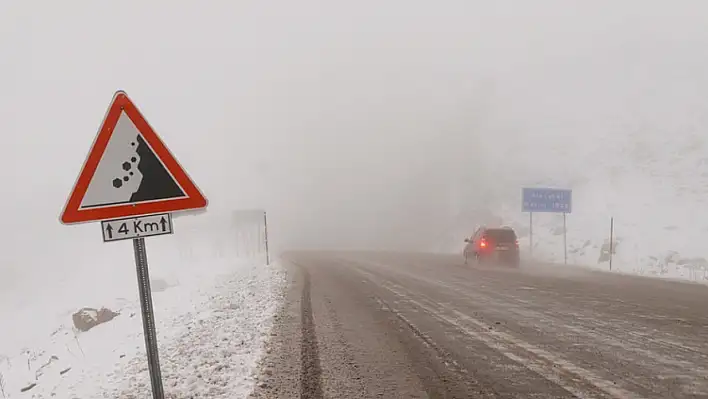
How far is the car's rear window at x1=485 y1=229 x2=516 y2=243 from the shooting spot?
68.2ft

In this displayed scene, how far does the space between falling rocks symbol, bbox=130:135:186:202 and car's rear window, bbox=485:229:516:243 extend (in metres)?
18.7

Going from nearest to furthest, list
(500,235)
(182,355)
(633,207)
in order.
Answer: (182,355)
(500,235)
(633,207)

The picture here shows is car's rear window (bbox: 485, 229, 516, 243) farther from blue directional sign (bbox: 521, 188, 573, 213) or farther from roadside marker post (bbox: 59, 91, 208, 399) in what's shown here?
roadside marker post (bbox: 59, 91, 208, 399)

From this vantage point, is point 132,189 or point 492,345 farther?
point 492,345

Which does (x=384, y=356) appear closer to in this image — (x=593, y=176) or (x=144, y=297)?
(x=144, y=297)

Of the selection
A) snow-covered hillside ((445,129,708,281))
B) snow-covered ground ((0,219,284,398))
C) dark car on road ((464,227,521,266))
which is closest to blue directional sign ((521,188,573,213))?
snow-covered hillside ((445,129,708,281))

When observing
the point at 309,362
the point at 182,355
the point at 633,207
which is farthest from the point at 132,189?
the point at 633,207

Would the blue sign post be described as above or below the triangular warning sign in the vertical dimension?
below

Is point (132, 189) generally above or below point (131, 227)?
above

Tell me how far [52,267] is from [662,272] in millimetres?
91236

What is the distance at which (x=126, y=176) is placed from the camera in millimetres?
3486

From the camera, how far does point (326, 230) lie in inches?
3287

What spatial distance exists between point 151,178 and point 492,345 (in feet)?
16.3

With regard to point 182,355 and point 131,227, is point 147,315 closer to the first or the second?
point 131,227
